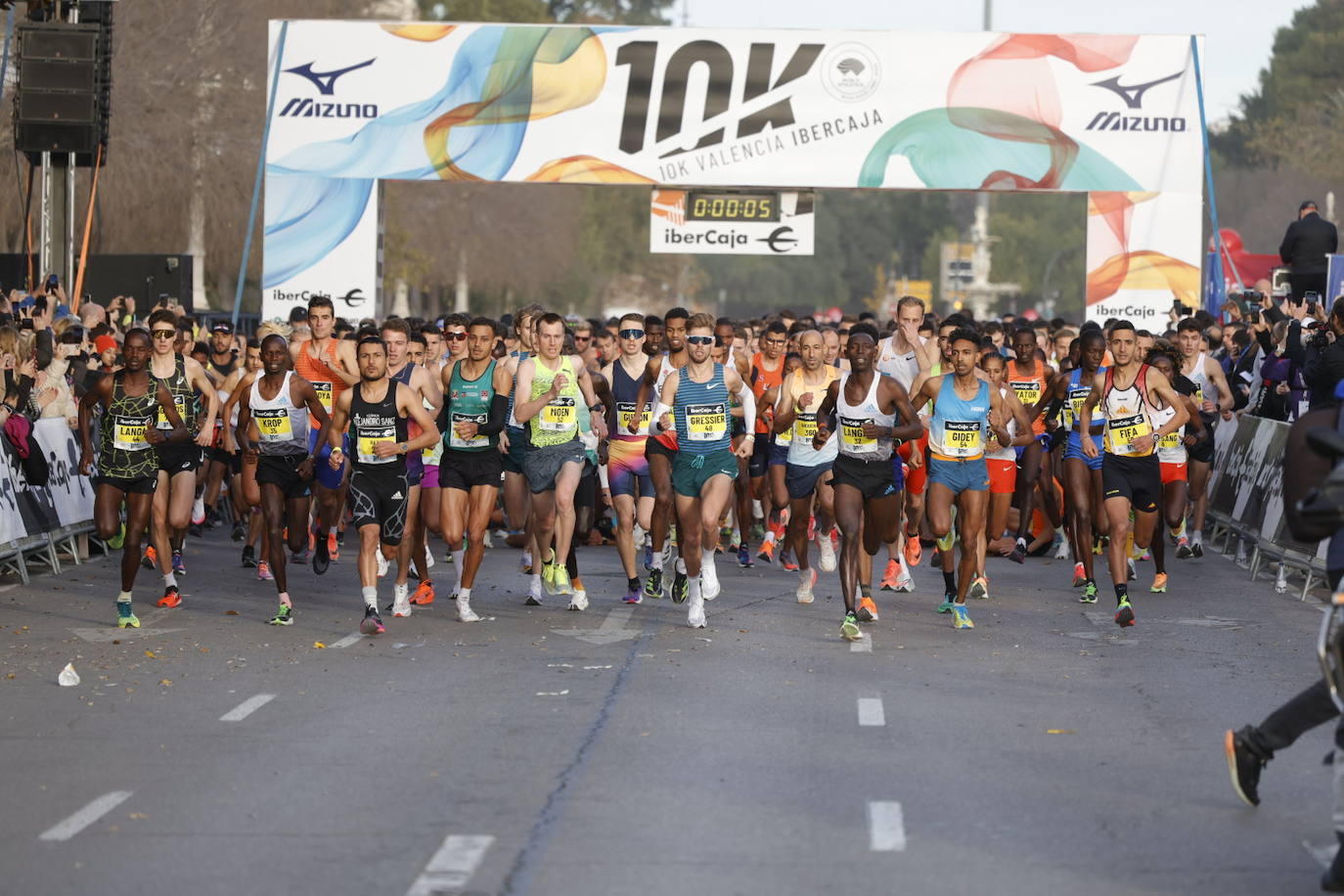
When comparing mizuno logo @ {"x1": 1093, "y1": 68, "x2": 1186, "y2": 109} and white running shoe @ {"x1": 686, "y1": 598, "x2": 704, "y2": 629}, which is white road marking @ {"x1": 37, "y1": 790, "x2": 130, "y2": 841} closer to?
white running shoe @ {"x1": 686, "y1": 598, "x2": 704, "y2": 629}

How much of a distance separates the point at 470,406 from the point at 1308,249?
12.3 metres

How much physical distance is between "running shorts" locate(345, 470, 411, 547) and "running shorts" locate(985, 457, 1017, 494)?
4748 mm

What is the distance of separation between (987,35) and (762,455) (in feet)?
31.6

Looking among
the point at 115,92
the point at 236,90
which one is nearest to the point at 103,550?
the point at 115,92

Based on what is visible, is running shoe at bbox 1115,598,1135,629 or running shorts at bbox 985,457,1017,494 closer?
running shoe at bbox 1115,598,1135,629

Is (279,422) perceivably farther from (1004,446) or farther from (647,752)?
(647,752)

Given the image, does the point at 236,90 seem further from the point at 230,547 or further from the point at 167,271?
the point at 230,547

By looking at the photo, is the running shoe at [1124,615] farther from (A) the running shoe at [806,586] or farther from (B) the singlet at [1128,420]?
(A) the running shoe at [806,586]

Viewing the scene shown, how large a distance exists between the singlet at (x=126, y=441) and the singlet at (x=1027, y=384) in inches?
274

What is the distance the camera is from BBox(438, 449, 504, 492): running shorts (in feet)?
43.4

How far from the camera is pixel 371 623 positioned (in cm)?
1223

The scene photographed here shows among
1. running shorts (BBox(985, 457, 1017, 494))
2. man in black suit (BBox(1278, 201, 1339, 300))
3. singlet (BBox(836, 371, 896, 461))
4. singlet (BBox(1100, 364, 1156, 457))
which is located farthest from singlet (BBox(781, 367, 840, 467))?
man in black suit (BBox(1278, 201, 1339, 300))

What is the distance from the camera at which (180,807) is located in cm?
741

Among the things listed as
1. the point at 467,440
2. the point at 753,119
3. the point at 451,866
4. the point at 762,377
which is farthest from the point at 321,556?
the point at 753,119
